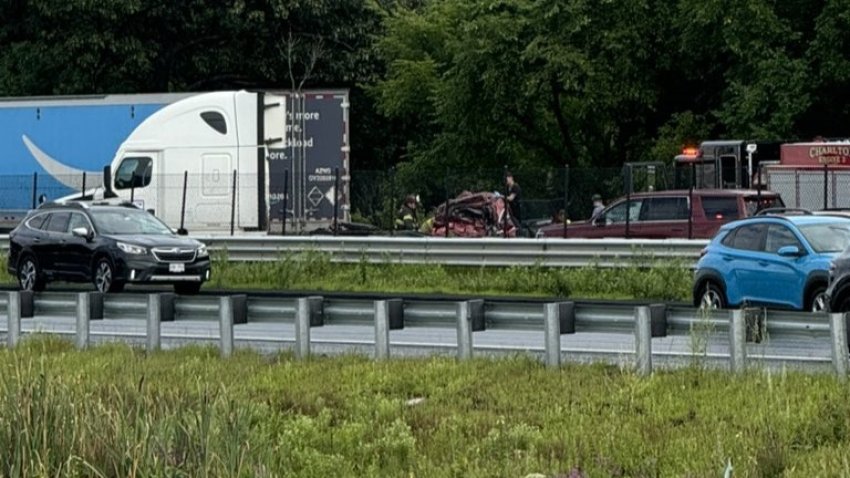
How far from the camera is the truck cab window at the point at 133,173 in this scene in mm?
39156

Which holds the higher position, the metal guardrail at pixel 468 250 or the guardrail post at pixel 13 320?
the metal guardrail at pixel 468 250

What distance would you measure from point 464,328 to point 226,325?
2.71 m

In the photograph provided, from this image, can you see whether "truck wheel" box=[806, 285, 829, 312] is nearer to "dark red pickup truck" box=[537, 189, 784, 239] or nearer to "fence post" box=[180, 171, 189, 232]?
"dark red pickup truck" box=[537, 189, 784, 239]

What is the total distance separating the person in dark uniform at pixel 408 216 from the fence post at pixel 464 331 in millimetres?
21559

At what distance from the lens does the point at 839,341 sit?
14422 millimetres

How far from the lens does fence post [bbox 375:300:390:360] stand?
664 inches

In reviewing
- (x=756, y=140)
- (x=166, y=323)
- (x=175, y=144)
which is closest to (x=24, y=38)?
(x=175, y=144)

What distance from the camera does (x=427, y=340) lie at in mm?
18766

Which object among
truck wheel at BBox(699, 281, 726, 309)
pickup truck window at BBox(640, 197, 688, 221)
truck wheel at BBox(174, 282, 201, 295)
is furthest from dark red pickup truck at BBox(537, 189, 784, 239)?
truck wheel at BBox(699, 281, 726, 309)

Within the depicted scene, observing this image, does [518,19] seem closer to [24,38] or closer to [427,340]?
[24,38]

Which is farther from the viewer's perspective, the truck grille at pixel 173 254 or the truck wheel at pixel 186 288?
the truck wheel at pixel 186 288

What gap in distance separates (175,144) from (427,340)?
21583mm

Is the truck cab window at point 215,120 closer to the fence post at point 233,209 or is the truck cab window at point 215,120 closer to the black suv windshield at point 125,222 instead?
the fence post at point 233,209

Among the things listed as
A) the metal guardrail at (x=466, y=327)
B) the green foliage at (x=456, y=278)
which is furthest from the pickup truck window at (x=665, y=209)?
the metal guardrail at (x=466, y=327)
